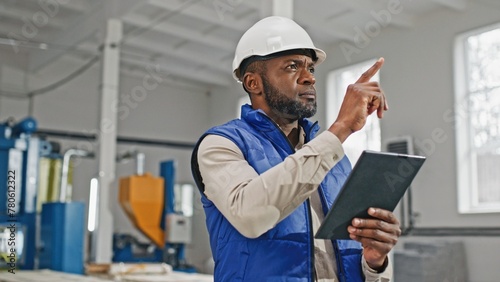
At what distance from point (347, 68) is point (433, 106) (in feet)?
6.43

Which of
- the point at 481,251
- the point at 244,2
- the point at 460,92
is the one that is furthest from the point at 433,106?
the point at 244,2

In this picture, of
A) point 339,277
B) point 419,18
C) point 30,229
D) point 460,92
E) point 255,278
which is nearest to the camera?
point 255,278

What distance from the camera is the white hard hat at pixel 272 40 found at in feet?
5.72

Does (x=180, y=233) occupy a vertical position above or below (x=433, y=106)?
below

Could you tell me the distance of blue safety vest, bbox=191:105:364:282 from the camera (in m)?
1.46

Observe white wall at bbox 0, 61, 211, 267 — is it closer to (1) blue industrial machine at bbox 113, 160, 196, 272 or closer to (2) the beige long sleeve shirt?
(1) blue industrial machine at bbox 113, 160, 196, 272

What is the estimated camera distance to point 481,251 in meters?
7.61

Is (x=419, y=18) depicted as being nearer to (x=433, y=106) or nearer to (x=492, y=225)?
(x=433, y=106)

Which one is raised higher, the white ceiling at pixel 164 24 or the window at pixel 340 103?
the white ceiling at pixel 164 24

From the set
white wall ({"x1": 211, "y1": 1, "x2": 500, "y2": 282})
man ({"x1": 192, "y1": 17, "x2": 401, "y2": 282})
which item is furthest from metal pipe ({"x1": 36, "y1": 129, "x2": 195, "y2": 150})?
man ({"x1": 192, "y1": 17, "x2": 401, "y2": 282})

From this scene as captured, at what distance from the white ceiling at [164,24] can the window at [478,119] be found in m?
0.65

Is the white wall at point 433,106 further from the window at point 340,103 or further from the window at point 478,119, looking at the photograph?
the window at point 340,103

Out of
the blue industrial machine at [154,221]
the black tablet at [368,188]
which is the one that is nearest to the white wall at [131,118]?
the blue industrial machine at [154,221]

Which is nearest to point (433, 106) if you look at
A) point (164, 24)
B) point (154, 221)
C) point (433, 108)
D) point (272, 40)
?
point (433, 108)
